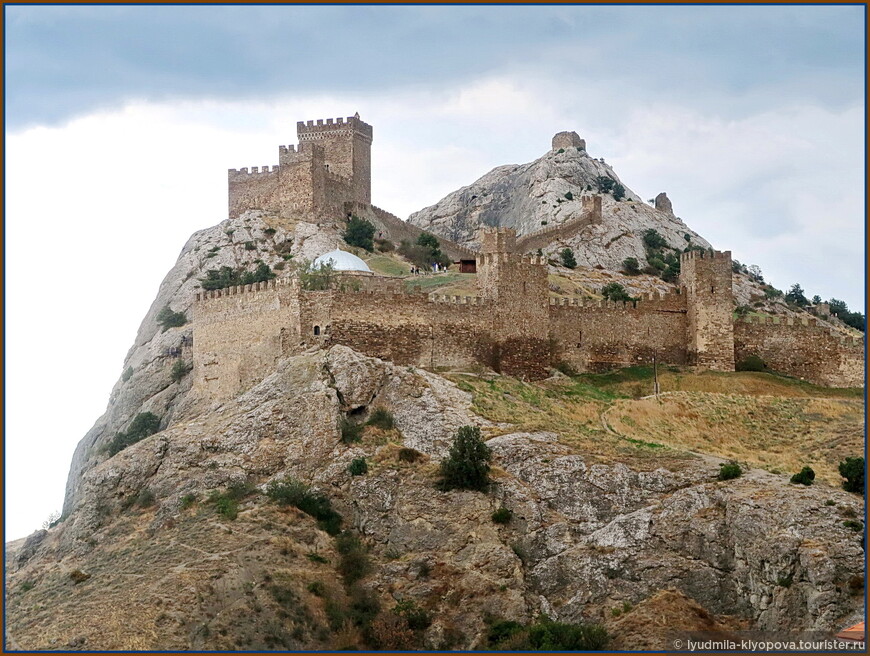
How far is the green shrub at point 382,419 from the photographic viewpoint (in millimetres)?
55219

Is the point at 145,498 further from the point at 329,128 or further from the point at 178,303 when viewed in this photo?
the point at 329,128

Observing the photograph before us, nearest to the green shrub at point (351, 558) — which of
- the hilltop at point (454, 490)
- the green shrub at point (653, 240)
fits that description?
the hilltop at point (454, 490)

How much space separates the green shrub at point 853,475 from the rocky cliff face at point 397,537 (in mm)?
1103

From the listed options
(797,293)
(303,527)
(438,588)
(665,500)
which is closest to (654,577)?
(665,500)

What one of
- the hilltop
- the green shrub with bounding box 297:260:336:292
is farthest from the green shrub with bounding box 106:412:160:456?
the green shrub with bounding box 297:260:336:292

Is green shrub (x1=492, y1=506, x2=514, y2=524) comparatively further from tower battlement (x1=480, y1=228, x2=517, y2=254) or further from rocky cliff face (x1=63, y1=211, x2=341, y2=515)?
rocky cliff face (x1=63, y1=211, x2=341, y2=515)

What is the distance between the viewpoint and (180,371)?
234 feet

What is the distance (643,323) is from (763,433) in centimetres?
1085

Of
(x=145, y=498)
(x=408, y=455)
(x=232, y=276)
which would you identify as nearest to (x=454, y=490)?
(x=408, y=455)

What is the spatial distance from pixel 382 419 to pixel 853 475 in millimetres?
19932

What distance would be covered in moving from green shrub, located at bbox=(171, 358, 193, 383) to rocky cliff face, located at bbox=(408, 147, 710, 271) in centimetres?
4235

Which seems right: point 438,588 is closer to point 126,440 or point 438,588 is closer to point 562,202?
point 126,440

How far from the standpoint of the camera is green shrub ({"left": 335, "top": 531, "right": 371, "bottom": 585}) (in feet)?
159

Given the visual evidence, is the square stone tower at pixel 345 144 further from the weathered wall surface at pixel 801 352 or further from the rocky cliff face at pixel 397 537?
the rocky cliff face at pixel 397 537
